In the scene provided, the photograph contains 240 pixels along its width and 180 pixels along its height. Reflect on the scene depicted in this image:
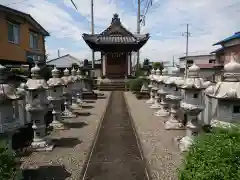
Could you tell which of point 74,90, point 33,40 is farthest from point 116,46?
point 74,90

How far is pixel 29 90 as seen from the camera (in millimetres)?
6621

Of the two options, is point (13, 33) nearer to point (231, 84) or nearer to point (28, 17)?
point (28, 17)

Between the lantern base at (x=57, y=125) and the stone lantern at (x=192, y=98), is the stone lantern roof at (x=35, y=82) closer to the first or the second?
the lantern base at (x=57, y=125)

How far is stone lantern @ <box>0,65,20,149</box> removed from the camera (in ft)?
14.7

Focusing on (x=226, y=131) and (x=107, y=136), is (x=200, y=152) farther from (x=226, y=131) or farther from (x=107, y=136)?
(x=107, y=136)

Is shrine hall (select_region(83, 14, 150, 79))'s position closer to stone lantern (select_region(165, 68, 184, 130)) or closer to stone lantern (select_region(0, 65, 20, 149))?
stone lantern (select_region(165, 68, 184, 130))

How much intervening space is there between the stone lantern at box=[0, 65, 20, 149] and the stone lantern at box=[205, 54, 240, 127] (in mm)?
4449

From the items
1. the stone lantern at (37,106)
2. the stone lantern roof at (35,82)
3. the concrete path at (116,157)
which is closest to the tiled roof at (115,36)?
the concrete path at (116,157)

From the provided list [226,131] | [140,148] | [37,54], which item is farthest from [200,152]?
[37,54]

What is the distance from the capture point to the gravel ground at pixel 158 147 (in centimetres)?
539

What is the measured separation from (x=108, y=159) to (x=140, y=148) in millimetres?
1315

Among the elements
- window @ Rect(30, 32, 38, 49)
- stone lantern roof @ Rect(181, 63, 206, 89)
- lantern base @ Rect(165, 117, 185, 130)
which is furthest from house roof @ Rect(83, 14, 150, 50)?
stone lantern roof @ Rect(181, 63, 206, 89)

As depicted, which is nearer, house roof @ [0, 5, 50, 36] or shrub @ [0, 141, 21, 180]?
shrub @ [0, 141, 21, 180]

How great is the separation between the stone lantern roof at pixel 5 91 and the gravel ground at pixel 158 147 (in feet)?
12.5
